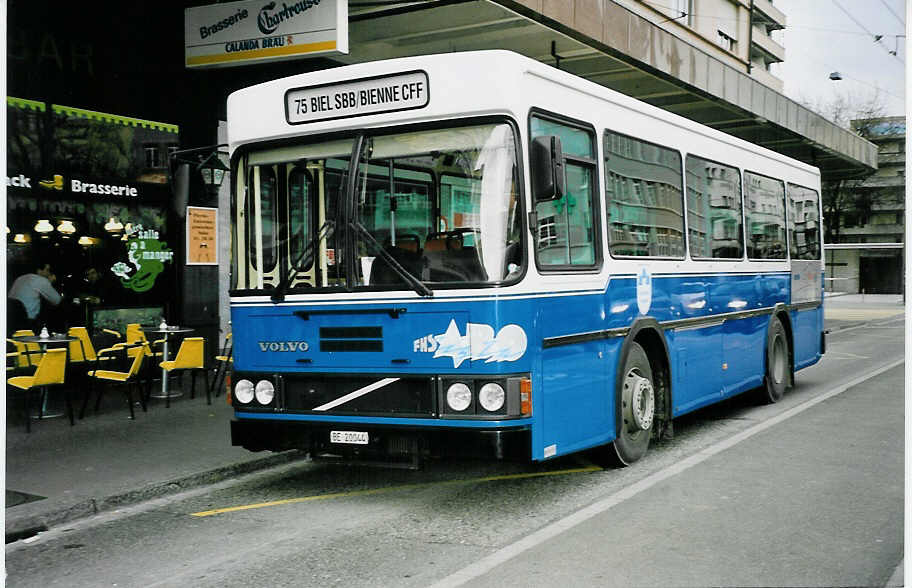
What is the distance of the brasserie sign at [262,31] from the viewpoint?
36.0 ft

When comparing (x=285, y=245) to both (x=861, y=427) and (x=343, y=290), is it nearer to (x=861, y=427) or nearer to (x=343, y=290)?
(x=343, y=290)

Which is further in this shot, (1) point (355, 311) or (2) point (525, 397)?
(1) point (355, 311)

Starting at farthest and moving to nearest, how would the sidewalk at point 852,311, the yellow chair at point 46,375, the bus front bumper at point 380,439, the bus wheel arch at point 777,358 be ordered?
the sidewalk at point 852,311
the bus wheel arch at point 777,358
the yellow chair at point 46,375
the bus front bumper at point 380,439

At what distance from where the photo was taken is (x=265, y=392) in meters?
7.01

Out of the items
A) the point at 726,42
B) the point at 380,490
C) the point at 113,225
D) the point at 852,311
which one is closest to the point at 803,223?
the point at 380,490

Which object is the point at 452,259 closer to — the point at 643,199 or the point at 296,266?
the point at 296,266

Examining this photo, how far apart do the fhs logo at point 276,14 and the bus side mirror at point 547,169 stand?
573cm

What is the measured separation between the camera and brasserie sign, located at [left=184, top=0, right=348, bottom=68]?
36.0 ft

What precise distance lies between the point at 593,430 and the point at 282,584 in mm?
2889

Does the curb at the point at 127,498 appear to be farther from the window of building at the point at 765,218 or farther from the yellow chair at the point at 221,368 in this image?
the window of building at the point at 765,218

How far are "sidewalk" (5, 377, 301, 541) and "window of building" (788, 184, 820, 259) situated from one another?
23.8 ft

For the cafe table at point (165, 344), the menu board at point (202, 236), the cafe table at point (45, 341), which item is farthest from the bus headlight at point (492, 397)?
the menu board at point (202, 236)

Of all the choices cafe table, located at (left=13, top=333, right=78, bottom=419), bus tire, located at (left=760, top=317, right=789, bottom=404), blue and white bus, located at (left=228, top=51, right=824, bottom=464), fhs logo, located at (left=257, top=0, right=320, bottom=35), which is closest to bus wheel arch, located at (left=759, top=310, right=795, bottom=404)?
bus tire, located at (left=760, top=317, right=789, bottom=404)

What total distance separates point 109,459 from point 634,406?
14.9ft
